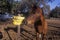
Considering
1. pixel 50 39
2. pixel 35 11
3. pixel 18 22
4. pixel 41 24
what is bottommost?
pixel 50 39

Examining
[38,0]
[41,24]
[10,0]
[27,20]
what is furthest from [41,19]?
[10,0]

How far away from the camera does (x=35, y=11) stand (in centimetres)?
268

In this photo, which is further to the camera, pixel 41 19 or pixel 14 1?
pixel 14 1

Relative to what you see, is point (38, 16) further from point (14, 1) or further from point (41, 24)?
point (14, 1)

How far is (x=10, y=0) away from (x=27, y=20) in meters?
18.0

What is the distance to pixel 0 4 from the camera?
20.3 meters

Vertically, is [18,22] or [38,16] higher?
[38,16]

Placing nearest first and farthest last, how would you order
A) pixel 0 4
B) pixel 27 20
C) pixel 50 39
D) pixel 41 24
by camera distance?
pixel 27 20
pixel 41 24
pixel 50 39
pixel 0 4

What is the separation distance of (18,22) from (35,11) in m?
2.20

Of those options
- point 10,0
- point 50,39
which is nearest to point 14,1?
point 10,0

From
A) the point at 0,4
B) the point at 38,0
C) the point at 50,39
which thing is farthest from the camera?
the point at 0,4

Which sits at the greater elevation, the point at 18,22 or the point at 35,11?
the point at 35,11

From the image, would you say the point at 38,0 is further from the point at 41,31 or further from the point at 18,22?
the point at 18,22

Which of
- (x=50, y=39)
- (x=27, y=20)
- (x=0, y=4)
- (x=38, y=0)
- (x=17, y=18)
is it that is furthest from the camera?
(x=0, y=4)
